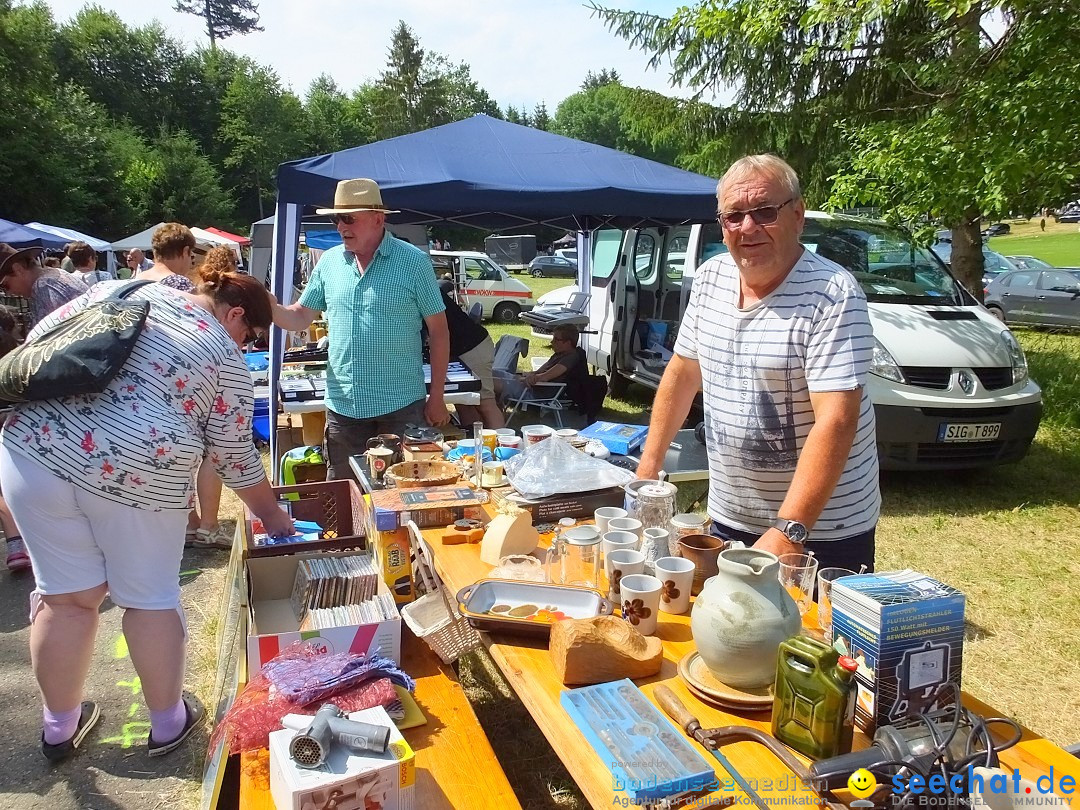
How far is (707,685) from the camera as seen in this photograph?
54.3 inches

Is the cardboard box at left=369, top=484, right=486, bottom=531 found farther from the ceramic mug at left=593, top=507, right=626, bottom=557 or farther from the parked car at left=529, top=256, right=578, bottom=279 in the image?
the parked car at left=529, top=256, right=578, bottom=279

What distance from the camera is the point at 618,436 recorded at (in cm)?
330

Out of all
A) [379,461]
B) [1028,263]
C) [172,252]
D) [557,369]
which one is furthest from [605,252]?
[1028,263]

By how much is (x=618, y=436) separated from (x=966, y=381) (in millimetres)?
3061

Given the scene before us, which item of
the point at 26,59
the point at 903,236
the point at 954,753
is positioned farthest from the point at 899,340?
the point at 26,59

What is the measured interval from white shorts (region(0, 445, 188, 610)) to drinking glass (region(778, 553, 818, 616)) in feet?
5.88

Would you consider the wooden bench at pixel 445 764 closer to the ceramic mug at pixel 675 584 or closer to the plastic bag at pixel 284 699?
the plastic bag at pixel 284 699

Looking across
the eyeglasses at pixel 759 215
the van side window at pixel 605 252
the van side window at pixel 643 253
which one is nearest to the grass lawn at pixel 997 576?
the eyeglasses at pixel 759 215

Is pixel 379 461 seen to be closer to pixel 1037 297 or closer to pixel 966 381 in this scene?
pixel 966 381

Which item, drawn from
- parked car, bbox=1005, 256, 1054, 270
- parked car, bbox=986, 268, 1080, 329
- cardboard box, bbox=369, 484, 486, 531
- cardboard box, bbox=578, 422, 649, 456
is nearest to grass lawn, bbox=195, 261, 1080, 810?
cardboard box, bbox=369, 484, 486, 531

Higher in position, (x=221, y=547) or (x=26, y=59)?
(x=26, y=59)

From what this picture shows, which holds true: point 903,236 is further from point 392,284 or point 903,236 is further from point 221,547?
point 221,547

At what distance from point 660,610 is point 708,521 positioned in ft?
1.31

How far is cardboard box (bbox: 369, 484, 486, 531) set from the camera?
7.72 ft
